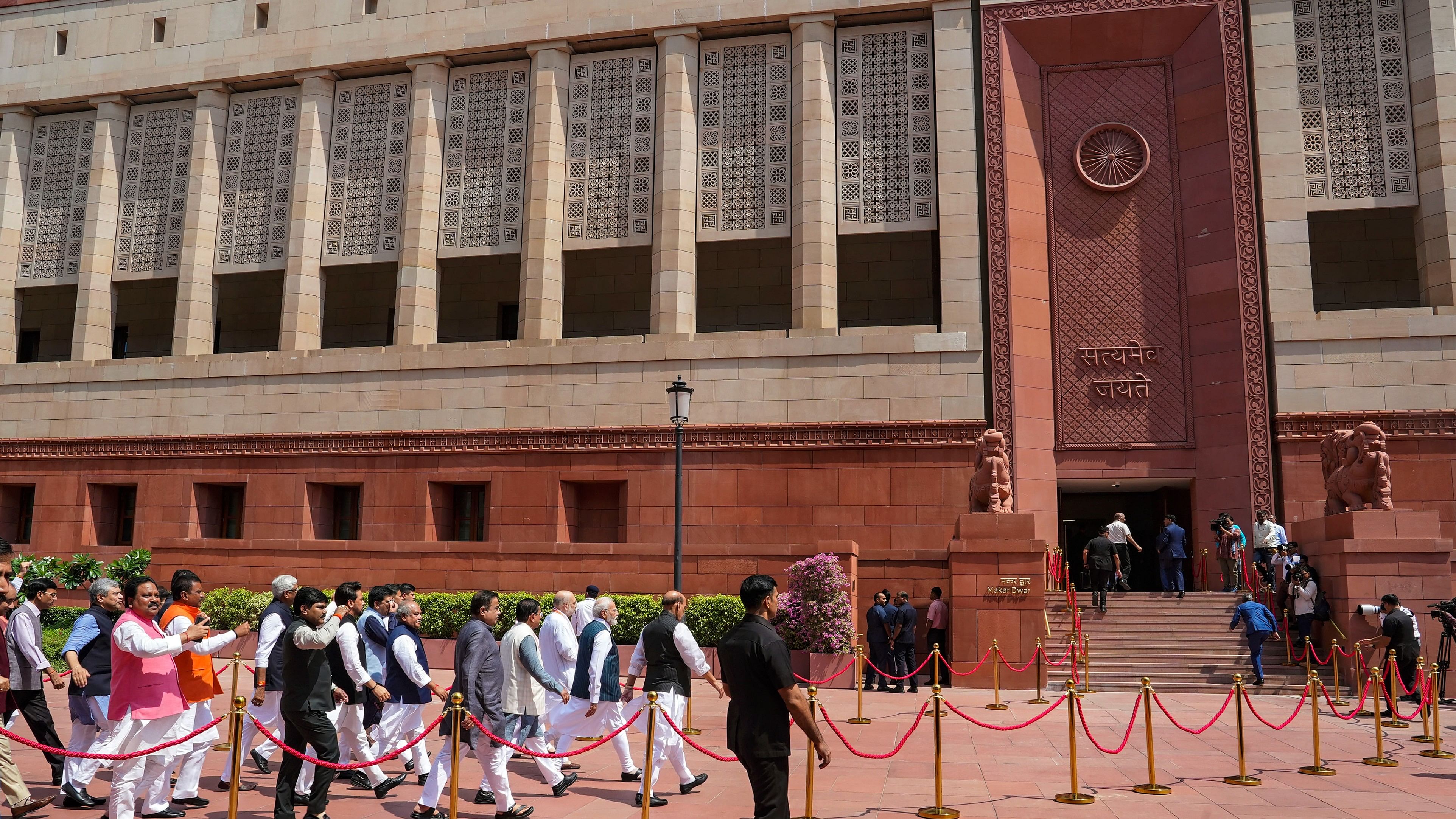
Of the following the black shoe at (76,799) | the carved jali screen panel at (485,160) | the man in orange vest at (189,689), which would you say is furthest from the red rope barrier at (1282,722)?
the carved jali screen panel at (485,160)

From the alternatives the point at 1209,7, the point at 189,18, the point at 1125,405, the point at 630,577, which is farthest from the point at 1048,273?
the point at 189,18

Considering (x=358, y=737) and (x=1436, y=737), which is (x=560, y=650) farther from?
(x=1436, y=737)

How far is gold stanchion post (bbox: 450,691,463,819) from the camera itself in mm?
7277

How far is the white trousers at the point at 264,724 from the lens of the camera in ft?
30.2

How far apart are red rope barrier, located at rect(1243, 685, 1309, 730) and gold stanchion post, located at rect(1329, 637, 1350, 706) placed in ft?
1.11

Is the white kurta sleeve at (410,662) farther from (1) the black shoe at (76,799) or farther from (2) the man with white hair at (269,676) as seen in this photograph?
(1) the black shoe at (76,799)

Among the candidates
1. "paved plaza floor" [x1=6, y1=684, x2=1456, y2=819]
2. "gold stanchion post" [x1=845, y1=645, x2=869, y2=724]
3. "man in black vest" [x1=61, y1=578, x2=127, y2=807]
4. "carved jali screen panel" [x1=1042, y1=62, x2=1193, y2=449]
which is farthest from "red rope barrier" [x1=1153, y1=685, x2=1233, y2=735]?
"man in black vest" [x1=61, y1=578, x2=127, y2=807]

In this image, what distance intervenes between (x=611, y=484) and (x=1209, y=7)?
14869mm

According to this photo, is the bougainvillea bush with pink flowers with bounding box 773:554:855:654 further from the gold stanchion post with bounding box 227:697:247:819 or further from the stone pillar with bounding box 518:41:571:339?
the gold stanchion post with bounding box 227:697:247:819

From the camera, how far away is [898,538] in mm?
20359

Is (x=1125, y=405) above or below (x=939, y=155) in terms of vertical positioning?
below

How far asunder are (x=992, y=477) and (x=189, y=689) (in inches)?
474

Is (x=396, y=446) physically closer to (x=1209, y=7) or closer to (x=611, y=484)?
(x=611, y=484)

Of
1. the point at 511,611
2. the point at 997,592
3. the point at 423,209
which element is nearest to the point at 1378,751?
the point at 997,592
